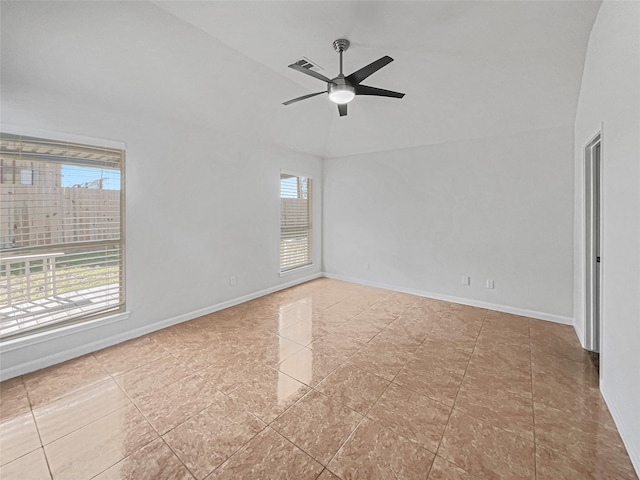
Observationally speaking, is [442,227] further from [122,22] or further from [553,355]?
[122,22]

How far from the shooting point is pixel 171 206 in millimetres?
3439

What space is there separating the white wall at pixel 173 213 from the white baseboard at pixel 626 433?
4.11 metres

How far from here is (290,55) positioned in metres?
2.93

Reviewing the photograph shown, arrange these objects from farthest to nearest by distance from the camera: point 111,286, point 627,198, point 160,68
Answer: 1. point 111,286
2. point 160,68
3. point 627,198

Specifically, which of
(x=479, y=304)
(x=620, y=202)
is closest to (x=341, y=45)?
(x=620, y=202)

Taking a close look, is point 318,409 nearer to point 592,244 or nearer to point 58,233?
point 58,233

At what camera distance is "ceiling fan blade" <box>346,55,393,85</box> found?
85.7 inches

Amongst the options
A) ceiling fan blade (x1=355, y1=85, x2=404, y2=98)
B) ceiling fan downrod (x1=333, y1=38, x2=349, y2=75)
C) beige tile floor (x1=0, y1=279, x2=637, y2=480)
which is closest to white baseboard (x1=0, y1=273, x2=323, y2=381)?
beige tile floor (x1=0, y1=279, x2=637, y2=480)

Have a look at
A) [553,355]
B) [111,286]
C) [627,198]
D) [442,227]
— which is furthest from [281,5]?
[553,355]

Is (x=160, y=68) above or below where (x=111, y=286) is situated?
above

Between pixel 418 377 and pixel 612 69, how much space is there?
8.90ft

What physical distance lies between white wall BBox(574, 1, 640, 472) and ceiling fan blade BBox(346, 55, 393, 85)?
142 cm

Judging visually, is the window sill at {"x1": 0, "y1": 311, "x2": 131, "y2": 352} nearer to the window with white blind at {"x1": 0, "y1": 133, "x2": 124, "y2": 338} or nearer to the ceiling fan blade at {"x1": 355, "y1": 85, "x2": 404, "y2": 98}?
the window with white blind at {"x1": 0, "y1": 133, "x2": 124, "y2": 338}

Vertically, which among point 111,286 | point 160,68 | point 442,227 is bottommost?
point 111,286
